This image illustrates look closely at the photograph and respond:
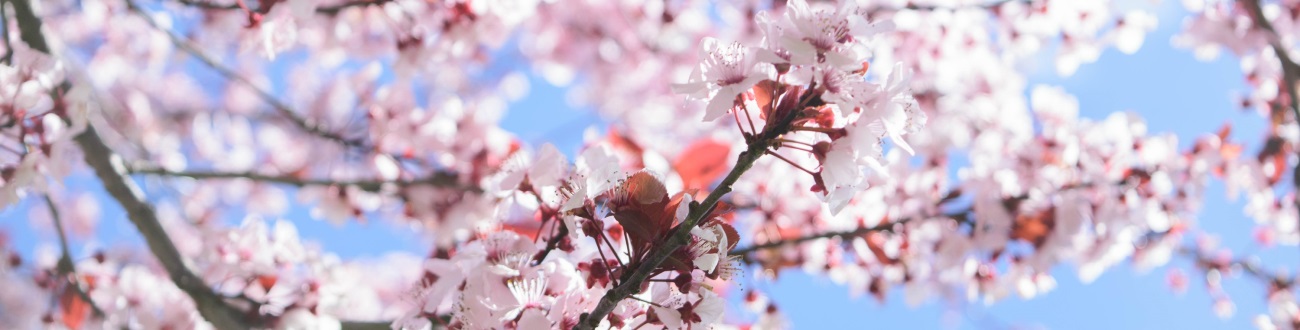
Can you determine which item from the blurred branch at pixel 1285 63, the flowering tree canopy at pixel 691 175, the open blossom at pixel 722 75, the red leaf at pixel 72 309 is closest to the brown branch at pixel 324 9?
the flowering tree canopy at pixel 691 175

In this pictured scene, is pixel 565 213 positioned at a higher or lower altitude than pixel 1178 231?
higher

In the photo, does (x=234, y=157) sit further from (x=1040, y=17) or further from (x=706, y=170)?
(x=1040, y=17)

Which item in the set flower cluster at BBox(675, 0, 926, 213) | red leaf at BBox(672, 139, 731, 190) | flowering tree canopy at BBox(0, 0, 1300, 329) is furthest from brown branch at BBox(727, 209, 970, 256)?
flower cluster at BBox(675, 0, 926, 213)

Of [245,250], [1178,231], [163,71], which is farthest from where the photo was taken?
[163,71]

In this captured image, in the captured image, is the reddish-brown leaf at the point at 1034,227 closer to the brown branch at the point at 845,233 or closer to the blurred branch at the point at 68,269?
the brown branch at the point at 845,233

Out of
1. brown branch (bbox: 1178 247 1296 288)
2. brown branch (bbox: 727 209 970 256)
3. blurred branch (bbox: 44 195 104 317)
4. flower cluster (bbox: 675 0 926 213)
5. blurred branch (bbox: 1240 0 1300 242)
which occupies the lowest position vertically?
brown branch (bbox: 1178 247 1296 288)

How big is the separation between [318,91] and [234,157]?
2.41 metres

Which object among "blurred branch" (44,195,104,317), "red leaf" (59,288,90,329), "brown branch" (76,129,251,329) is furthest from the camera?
"red leaf" (59,288,90,329)

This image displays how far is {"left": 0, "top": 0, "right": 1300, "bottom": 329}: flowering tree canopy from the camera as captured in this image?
101 centimetres

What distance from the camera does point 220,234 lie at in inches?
81.2

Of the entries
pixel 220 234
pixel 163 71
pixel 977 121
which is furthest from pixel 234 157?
pixel 977 121

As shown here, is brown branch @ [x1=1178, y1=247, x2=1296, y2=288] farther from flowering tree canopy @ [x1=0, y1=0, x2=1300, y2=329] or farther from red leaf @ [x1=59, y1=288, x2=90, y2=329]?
red leaf @ [x1=59, y1=288, x2=90, y2=329]

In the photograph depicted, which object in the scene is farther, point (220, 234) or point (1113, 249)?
point (1113, 249)

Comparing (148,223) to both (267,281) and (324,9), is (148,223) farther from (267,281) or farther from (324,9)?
(324,9)
